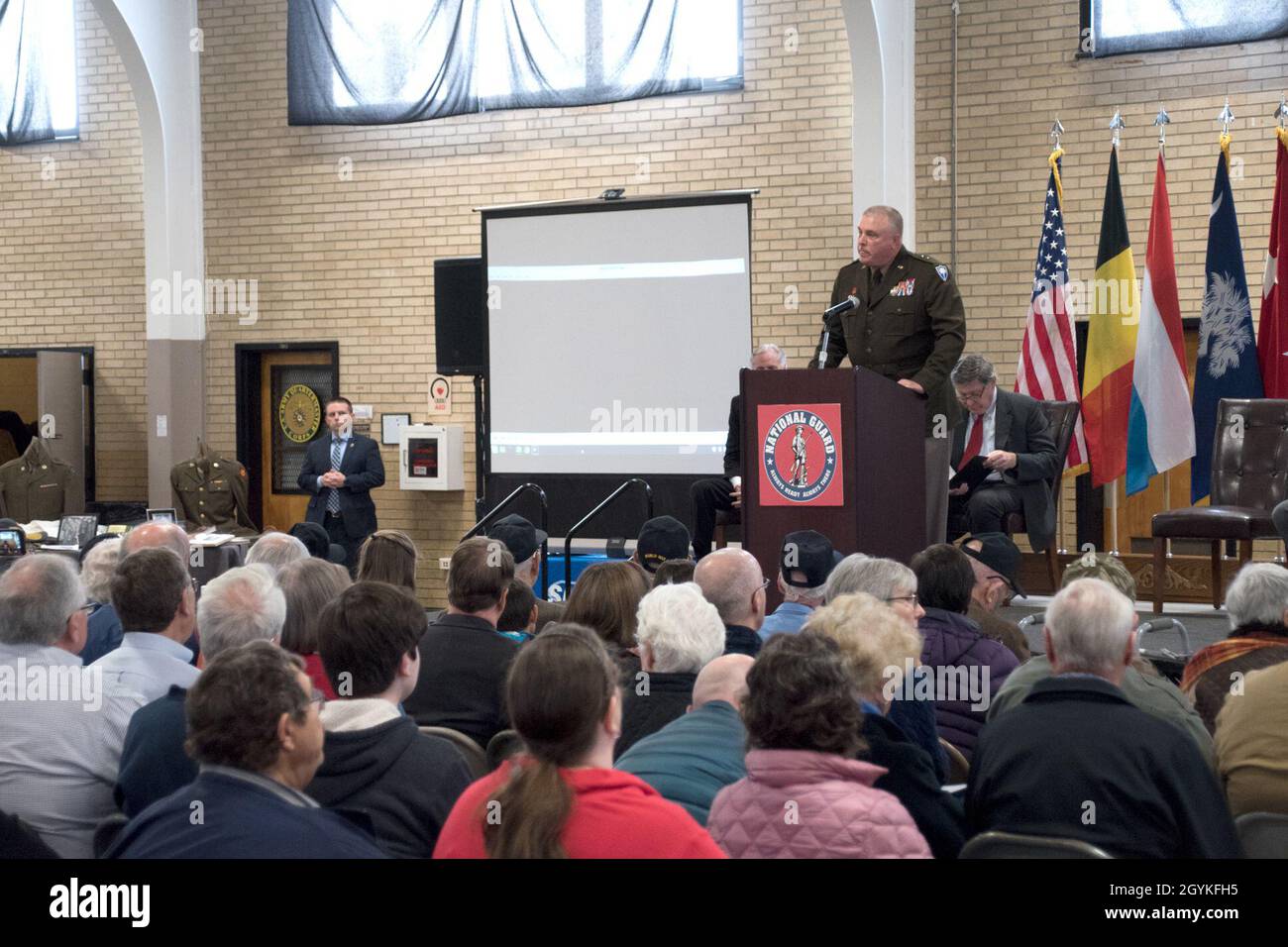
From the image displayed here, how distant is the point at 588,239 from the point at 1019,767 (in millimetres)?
6875

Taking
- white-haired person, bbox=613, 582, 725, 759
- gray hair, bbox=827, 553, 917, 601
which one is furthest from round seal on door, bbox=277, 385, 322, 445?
white-haired person, bbox=613, 582, 725, 759

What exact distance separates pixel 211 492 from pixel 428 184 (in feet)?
9.14

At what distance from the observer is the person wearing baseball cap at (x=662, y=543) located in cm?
516

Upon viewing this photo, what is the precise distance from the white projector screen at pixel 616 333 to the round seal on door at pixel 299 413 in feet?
7.46

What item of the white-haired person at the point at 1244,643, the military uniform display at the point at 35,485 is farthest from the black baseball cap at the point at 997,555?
the military uniform display at the point at 35,485

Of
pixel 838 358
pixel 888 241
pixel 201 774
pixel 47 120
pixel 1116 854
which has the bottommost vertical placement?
pixel 1116 854

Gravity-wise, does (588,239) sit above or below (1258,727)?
above

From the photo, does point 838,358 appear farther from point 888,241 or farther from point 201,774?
point 201,774

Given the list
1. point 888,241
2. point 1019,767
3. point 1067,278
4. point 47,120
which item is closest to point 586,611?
point 1019,767

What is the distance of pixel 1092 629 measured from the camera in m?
2.53

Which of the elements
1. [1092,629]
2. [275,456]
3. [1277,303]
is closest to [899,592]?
[1092,629]

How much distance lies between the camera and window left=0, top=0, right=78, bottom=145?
10.7 metres

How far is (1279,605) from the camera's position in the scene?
3.17 m

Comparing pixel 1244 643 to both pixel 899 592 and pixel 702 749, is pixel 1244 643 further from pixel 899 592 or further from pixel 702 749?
pixel 702 749
